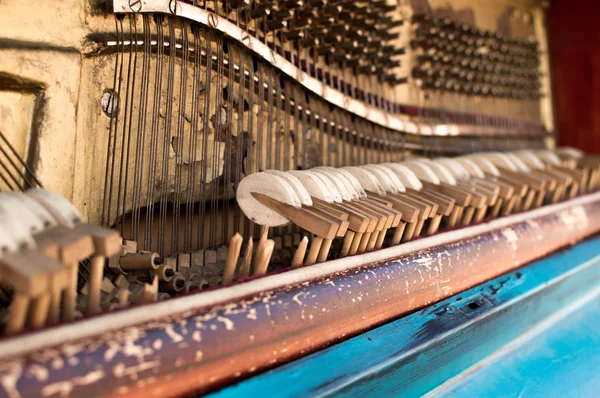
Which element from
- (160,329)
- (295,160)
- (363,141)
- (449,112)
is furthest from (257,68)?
(449,112)

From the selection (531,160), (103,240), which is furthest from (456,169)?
(103,240)

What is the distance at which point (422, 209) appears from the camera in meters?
1.94

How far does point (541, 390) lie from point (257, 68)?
159 centimetres

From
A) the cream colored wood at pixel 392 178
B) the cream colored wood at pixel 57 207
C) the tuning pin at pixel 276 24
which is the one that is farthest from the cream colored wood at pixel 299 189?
the tuning pin at pixel 276 24

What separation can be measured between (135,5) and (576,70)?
426 cm

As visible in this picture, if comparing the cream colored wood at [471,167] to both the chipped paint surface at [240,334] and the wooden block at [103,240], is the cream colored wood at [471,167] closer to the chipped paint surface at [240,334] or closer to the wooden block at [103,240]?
the chipped paint surface at [240,334]

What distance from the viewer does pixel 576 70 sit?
4.79 meters

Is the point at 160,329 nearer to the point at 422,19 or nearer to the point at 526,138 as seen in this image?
the point at 422,19

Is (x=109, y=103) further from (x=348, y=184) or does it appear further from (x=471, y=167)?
(x=471, y=167)

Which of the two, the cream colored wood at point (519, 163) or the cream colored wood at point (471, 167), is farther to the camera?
the cream colored wood at point (519, 163)

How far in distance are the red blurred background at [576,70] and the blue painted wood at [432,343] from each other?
2.56m

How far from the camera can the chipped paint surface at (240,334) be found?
0.97 meters

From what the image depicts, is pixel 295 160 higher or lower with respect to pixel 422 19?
lower

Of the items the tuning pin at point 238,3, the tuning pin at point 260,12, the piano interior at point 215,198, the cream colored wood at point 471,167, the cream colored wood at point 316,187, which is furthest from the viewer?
the cream colored wood at point 471,167
